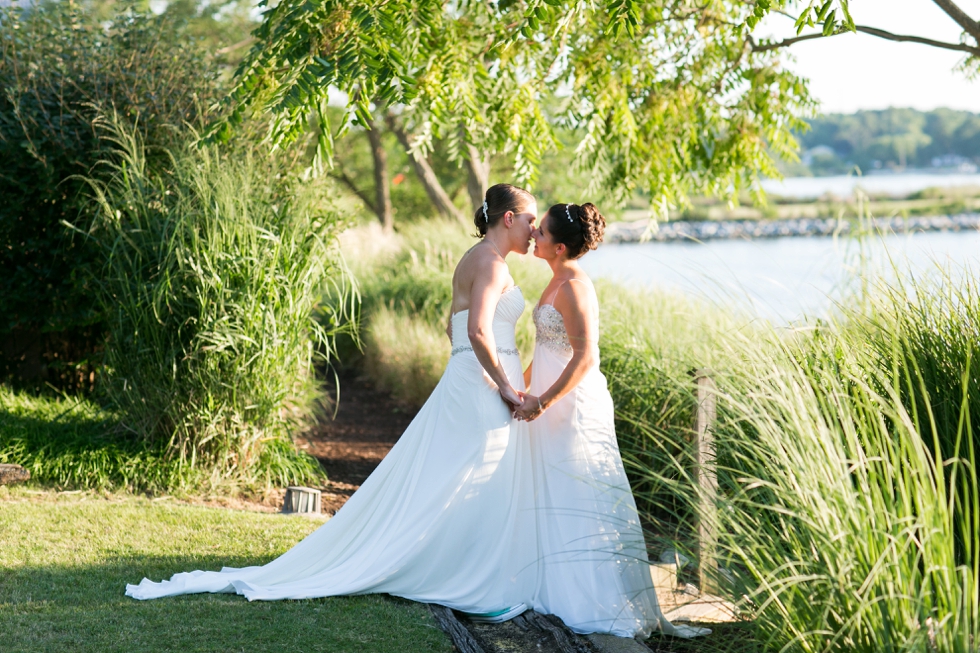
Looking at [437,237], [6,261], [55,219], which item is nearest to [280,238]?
[55,219]

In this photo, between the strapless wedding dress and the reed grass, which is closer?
the reed grass

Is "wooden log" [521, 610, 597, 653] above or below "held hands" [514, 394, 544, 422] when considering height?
below

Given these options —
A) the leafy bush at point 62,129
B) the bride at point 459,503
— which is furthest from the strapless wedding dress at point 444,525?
the leafy bush at point 62,129

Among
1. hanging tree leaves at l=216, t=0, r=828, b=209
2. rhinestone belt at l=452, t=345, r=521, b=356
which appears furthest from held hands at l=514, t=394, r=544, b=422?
hanging tree leaves at l=216, t=0, r=828, b=209

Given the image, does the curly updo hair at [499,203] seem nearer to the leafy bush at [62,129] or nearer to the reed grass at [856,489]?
the reed grass at [856,489]

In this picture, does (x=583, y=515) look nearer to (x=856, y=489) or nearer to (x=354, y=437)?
(x=856, y=489)

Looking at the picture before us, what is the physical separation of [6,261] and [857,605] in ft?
23.5

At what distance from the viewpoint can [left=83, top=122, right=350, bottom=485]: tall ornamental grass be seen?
627 centimetres

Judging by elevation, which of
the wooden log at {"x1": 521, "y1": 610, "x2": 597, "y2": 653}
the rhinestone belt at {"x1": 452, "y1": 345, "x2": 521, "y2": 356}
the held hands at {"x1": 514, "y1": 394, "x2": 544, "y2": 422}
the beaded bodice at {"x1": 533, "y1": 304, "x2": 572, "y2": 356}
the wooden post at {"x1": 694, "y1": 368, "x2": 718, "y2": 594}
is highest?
the beaded bodice at {"x1": 533, "y1": 304, "x2": 572, "y2": 356}

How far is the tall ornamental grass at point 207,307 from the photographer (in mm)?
6266

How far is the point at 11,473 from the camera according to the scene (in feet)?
19.7

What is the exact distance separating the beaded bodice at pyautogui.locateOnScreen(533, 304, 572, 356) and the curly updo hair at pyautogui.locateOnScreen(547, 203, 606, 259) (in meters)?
0.31

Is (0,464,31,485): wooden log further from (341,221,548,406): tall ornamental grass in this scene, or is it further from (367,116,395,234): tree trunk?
(367,116,395,234): tree trunk

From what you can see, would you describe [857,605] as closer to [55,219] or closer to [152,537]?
[152,537]
